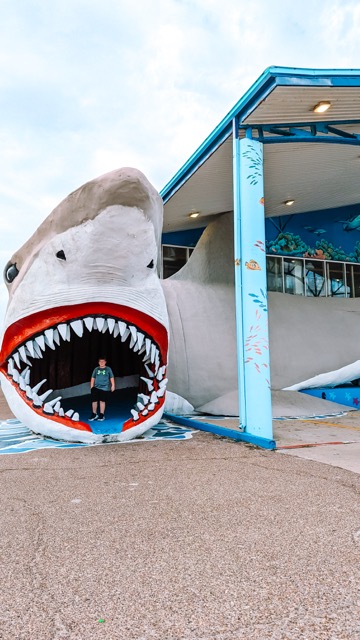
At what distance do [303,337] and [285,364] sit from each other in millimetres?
701

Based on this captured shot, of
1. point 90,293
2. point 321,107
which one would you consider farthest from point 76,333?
point 321,107

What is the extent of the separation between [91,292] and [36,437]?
1789mm

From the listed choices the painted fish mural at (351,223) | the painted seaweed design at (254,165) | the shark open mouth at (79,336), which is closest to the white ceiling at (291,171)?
the painted seaweed design at (254,165)

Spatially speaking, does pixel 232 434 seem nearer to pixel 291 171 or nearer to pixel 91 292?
pixel 91 292

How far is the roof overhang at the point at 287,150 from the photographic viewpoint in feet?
14.5

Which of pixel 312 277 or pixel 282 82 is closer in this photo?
pixel 282 82

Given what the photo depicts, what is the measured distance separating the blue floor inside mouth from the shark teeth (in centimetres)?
36

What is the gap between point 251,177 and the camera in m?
4.72

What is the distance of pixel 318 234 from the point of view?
11758 millimetres

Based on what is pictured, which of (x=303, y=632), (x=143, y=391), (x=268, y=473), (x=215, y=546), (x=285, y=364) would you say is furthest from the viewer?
(x=285, y=364)

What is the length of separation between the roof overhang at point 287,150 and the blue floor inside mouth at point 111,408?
130 inches

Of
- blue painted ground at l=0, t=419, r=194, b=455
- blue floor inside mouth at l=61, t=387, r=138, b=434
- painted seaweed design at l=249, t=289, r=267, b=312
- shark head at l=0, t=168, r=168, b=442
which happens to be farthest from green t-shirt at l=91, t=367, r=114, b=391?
painted seaweed design at l=249, t=289, r=267, b=312

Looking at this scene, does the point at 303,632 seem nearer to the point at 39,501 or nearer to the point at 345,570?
the point at 345,570

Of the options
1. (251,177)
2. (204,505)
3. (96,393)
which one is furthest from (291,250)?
(204,505)
